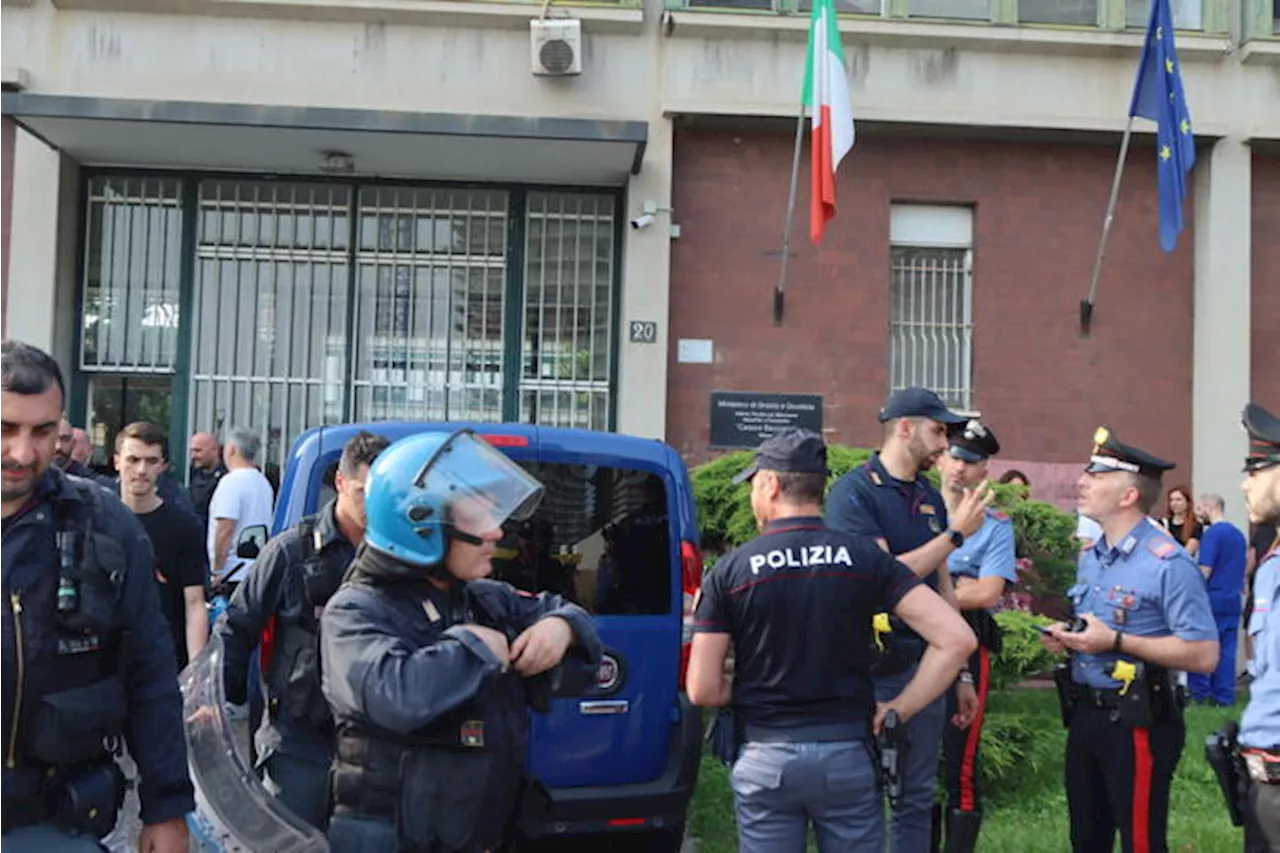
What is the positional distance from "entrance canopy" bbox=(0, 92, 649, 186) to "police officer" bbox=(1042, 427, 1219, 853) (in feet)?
24.1

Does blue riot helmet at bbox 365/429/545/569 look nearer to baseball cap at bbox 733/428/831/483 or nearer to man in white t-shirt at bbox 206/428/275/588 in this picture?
baseball cap at bbox 733/428/831/483

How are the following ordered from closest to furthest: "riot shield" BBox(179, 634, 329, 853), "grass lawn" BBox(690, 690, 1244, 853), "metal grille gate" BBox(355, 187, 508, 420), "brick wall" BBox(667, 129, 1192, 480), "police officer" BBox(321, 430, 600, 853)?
"police officer" BBox(321, 430, 600, 853), "riot shield" BBox(179, 634, 329, 853), "grass lawn" BBox(690, 690, 1244, 853), "brick wall" BBox(667, 129, 1192, 480), "metal grille gate" BBox(355, 187, 508, 420)

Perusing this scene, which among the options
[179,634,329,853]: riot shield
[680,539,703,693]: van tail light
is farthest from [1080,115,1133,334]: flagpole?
[179,634,329,853]: riot shield

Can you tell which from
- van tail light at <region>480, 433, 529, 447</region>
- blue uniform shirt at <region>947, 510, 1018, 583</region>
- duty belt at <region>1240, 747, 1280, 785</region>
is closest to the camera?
duty belt at <region>1240, 747, 1280, 785</region>

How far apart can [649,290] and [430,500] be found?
31.8 ft

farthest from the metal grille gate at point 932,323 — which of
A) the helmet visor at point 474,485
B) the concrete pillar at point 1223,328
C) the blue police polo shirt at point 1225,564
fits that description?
the helmet visor at point 474,485

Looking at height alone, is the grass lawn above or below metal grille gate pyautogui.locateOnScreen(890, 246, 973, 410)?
below

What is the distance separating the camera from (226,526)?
8.89 meters

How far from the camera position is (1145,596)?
4.89 metres

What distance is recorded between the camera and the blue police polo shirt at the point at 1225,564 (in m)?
11.1

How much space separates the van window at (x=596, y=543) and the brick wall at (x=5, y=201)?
338 inches

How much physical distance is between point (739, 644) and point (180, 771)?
1601mm

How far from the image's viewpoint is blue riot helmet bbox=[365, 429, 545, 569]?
2.88 metres

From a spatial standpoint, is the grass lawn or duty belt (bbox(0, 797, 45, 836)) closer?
duty belt (bbox(0, 797, 45, 836))
